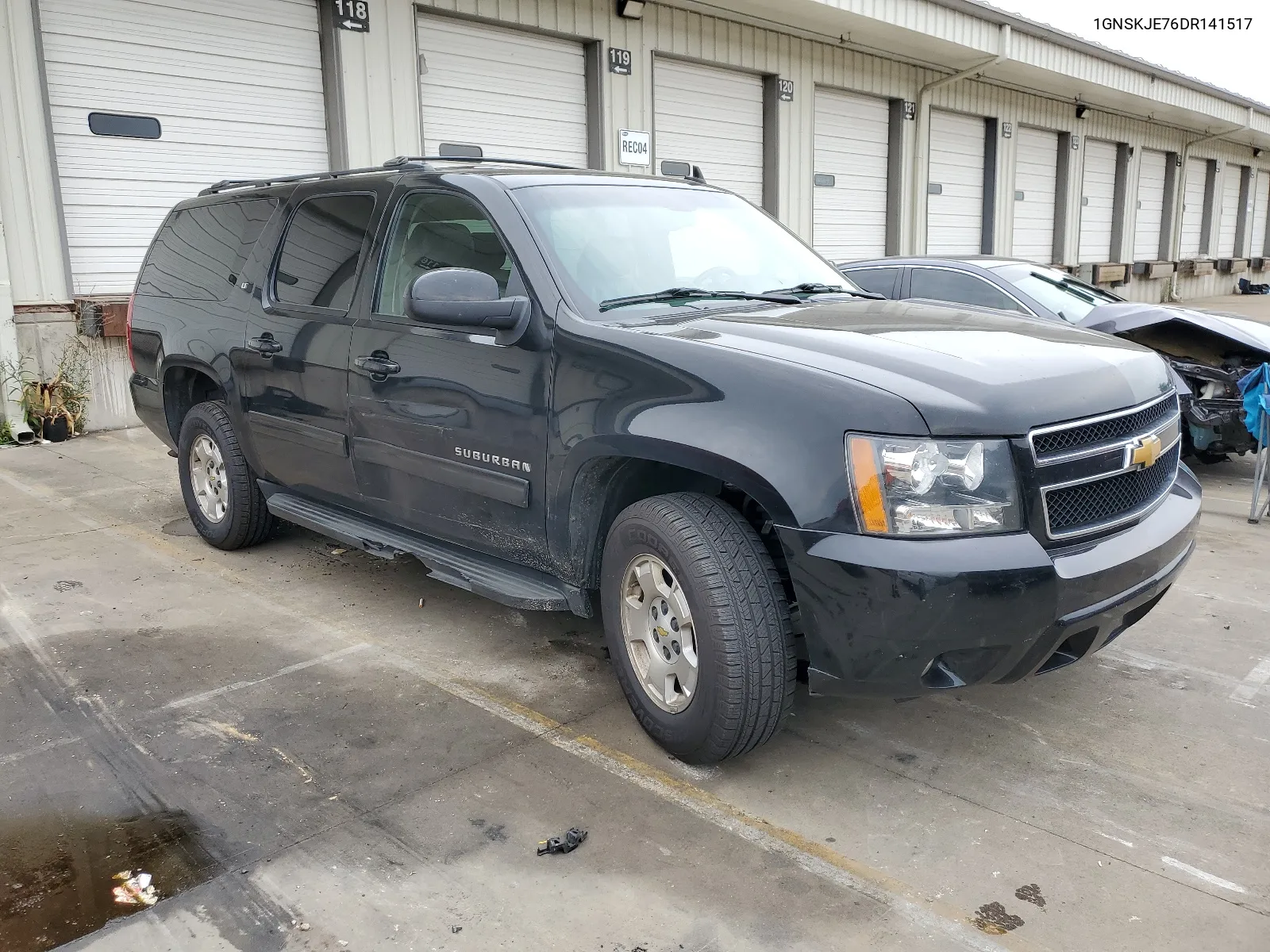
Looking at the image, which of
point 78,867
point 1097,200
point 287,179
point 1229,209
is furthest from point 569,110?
point 1229,209

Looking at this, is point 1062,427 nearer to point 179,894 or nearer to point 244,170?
point 179,894

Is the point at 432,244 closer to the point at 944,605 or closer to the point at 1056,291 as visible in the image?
the point at 944,605

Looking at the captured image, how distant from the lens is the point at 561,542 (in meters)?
3.59

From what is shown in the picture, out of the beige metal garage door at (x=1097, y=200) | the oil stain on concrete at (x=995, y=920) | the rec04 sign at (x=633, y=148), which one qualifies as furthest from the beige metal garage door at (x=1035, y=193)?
the oil stain on concrete at (x=995, y=920)

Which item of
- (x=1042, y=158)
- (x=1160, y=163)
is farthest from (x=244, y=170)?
(x=1160, y=163)

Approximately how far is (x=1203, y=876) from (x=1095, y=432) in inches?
49.0

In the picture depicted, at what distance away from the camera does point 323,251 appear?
4699 mm

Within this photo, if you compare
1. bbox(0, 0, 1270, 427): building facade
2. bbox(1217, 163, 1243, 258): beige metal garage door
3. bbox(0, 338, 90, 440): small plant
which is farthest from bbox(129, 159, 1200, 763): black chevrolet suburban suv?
bbox(1217, 163, 1243, 258): beige metal garage door

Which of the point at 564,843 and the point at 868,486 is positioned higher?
the point at 868,486

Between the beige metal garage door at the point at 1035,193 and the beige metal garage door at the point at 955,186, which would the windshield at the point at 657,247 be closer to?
the beige metal garage door at the point at 955,186

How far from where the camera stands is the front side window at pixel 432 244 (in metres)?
3.94

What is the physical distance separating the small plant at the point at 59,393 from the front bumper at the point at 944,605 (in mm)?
8152

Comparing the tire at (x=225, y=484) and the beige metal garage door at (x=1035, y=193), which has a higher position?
the beige metal garage door at (x=1035, y=193)

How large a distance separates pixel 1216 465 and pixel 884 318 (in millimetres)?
5787
